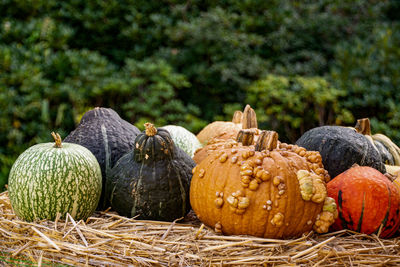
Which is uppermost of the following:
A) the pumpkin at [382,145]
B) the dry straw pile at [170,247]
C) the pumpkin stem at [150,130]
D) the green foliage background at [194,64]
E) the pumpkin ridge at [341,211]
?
the green foliage background at [194,64]

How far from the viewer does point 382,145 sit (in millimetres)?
3223

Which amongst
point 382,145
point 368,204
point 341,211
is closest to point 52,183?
point 341,211

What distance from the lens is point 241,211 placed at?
2076mm

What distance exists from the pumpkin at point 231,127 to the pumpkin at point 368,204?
948 millimetres

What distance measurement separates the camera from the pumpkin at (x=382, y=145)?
9.86 feet

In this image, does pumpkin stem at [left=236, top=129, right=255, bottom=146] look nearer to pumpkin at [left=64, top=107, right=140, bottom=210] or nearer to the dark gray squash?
the dark gray squash

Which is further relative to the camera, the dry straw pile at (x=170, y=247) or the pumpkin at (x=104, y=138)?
the pumpkin at (x=104, y=138)

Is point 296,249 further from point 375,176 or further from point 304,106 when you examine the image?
point 304,106

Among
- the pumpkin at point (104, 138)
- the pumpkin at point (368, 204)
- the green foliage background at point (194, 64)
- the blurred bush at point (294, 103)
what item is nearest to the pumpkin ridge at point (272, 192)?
the pumpkin at point (368, 204)

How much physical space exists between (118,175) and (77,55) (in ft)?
12.0

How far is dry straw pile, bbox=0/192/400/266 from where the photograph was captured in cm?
195

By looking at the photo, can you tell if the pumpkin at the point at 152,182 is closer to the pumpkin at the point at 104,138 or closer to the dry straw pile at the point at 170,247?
the dry straw pile at the point at 170,247

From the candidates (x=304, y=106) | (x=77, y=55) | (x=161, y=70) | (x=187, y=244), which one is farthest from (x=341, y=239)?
(x=77, y=55)

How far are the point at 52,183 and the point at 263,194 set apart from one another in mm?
1137
